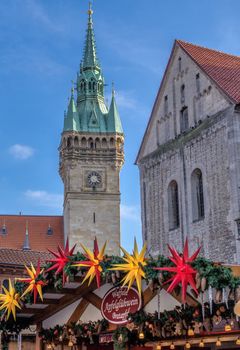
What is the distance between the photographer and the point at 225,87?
1125 inches

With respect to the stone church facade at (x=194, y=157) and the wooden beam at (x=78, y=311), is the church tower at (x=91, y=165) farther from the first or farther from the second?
the wooden beam at (x=78, y=311)

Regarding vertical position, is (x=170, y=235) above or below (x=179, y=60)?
below

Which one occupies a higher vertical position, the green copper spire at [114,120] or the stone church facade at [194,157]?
the green copper spire at [114,120]

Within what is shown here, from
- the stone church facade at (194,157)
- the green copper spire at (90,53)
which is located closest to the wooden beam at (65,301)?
the stone church facade at (194,157)

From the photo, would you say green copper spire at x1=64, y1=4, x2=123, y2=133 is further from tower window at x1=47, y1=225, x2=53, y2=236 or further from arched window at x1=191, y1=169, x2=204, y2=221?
arched window at x1=191, y1=169, x2=204, y2=221

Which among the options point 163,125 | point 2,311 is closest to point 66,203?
point 163,125

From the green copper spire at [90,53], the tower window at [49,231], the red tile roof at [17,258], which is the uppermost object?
the green copper spire at [90,53]

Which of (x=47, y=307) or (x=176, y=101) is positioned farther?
(x=176, y=101)

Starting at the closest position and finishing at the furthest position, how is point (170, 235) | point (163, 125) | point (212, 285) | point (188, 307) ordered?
1. point (212, 285)
2. point (188, 307)
3. point (170, 235)
4. point (163, 125)

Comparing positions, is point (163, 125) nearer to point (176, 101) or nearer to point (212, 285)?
point (176, 101)

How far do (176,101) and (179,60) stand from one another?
211 centimetres

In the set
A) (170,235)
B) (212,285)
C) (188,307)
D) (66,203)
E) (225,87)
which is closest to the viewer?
(212,285)

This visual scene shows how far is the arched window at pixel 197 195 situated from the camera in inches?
1155

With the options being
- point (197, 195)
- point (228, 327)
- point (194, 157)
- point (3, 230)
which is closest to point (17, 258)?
point (197, 195)
